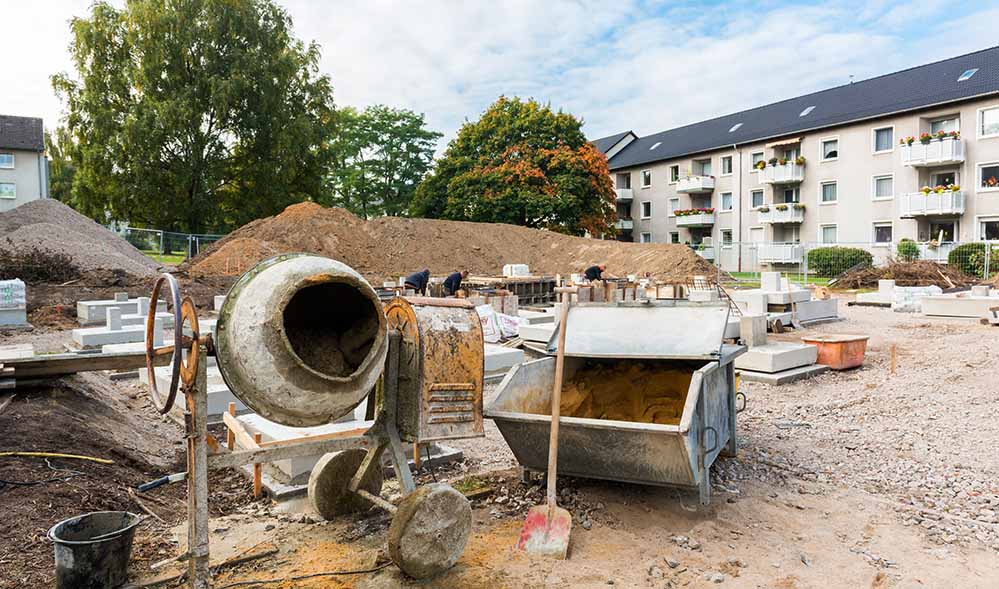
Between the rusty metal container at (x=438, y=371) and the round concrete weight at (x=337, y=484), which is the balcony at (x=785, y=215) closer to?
the rusty metal container at (x=438, y=371)

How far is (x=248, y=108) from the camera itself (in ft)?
96.9

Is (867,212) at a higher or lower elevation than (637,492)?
higher

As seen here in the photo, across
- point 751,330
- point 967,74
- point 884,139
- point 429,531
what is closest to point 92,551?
point 429,531

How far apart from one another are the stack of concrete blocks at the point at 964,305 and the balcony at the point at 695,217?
885 inches

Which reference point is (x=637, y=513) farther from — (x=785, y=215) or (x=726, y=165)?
(x=726, y=165)

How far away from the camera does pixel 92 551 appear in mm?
2953

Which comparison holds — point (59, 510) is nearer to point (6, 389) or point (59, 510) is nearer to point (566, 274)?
point (6, 389)

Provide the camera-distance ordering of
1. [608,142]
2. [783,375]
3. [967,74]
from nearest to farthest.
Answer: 1. [783,375]
2. [967,74]
3. [608,142]

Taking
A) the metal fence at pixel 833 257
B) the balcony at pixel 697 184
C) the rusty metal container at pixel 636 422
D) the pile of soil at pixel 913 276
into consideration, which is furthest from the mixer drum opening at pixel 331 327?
the balcony at pixel 697 184

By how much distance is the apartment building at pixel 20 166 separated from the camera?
34250 mm

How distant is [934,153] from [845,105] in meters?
6.67

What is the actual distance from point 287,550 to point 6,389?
3.21 m

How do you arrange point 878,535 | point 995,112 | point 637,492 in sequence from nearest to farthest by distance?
point 878,535 → point 637,492 → point 995,112

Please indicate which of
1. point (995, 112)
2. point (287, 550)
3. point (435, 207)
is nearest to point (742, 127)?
point (995, 112)
